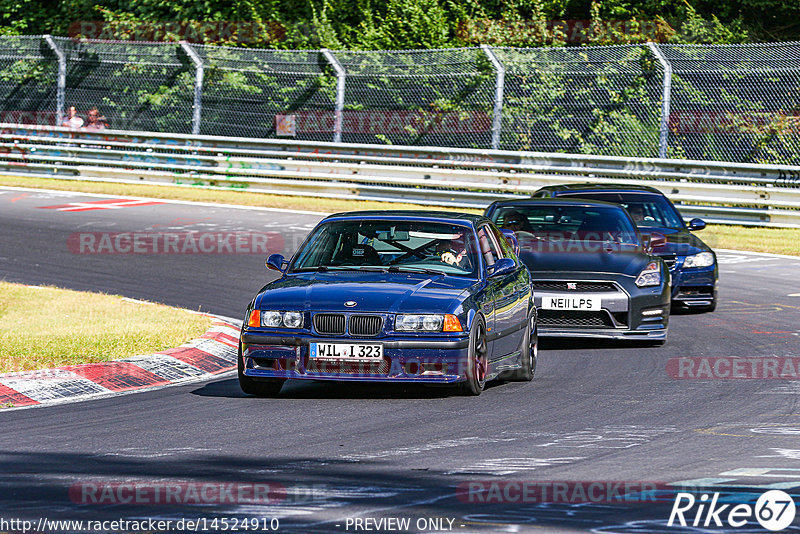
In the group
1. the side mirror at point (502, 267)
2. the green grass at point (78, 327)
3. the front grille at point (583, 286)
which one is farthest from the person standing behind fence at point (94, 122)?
the side mirror at point (502, 267)

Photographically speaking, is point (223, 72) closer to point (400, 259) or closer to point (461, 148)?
point (461, 148)

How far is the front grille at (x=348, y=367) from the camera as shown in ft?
28.5

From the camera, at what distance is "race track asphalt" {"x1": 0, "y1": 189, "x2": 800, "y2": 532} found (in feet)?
18.2

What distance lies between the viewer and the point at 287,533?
5.11 meters

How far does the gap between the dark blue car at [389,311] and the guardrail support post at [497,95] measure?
14144 mm

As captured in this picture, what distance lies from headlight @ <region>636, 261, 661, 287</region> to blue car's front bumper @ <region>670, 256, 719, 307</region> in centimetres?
200

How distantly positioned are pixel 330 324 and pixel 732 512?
3803 millimetres

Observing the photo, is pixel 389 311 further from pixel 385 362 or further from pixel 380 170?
pixel 380 170

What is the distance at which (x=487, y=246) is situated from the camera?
10.3 m

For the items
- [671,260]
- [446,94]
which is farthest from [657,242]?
[446,94]

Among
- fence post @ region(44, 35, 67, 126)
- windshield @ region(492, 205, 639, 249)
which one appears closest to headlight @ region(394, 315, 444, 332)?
windshield @ region(492, 205, 639, 249)

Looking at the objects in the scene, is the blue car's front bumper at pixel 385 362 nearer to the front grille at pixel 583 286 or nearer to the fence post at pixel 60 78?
the front grille at pixel 583 286

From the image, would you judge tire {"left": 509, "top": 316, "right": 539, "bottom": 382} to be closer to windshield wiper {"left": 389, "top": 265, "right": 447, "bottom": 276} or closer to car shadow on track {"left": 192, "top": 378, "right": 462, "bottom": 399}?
car shadow on track {"left": 192, "top": 378, "right": 462, "bottom": 399}

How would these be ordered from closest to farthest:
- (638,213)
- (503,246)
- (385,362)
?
1. (385,362)
2. (503,246)
3. (638,213)
